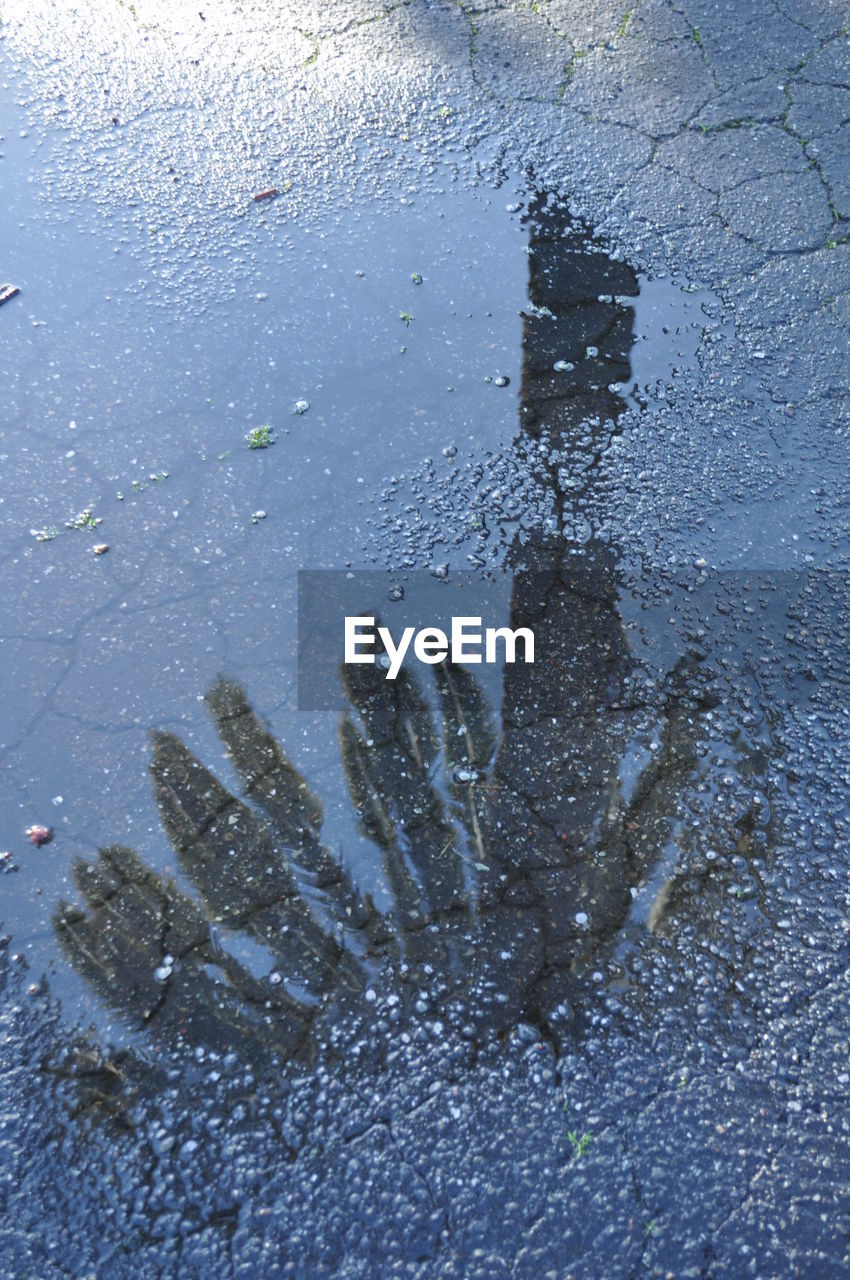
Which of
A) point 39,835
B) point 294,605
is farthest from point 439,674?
point 39,835

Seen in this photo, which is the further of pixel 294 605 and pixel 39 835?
pixel 294 605

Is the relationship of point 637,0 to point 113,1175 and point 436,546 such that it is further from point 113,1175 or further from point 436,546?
point 113,1175

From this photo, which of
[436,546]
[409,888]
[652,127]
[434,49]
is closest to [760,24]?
[652,127]

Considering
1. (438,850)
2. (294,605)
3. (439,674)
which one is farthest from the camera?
(294,605)

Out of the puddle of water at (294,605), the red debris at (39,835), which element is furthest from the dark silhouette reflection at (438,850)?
the red debris at (39,835)

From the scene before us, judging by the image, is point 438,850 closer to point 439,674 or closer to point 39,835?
point 439,674

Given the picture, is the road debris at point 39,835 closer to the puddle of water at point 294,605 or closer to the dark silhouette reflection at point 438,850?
the puddle of water at point 294,605

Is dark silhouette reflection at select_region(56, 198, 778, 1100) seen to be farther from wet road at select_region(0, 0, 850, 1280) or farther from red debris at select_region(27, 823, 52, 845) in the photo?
red debris at select_region(27, 823, 52, 845)
